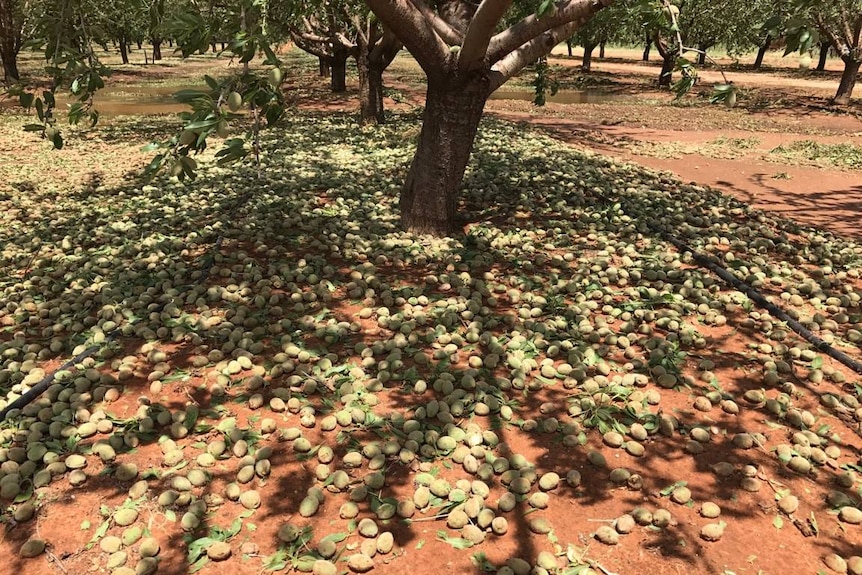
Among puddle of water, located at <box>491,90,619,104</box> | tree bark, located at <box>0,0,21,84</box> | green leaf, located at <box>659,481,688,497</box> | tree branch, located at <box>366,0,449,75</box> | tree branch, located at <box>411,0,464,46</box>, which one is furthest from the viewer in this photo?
puddle of water, located at <box>491,90,619,104</box>

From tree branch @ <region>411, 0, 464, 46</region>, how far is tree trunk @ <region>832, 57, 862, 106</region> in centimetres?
2601

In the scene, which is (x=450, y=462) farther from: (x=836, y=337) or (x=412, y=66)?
(x=412, y=66)

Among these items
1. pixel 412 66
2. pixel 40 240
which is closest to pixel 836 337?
pixel 40 240

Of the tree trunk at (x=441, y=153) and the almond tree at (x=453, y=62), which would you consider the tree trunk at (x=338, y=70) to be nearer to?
the almond tree at (x=453, y=62)

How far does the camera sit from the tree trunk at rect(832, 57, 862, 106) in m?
24.1

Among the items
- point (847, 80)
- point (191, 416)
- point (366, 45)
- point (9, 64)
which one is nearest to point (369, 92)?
point (366, 45)

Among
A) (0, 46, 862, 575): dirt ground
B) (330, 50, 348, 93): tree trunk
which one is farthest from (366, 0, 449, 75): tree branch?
(330, 50, 348, 93): tree trunk

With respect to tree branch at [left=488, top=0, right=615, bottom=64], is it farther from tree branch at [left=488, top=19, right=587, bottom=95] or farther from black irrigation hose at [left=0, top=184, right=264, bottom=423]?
black irrigation hose at [left=0, top=184, right=264, bottom=423]

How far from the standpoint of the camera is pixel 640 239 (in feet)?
25.1

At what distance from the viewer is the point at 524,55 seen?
23.5ft

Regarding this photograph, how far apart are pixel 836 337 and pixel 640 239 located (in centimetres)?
287

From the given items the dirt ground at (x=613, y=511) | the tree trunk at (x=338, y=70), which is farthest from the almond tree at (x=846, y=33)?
the dirt ground at (x=613, y=511)

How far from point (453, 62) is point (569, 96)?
30330mm

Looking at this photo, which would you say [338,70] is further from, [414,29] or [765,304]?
[765,304]
